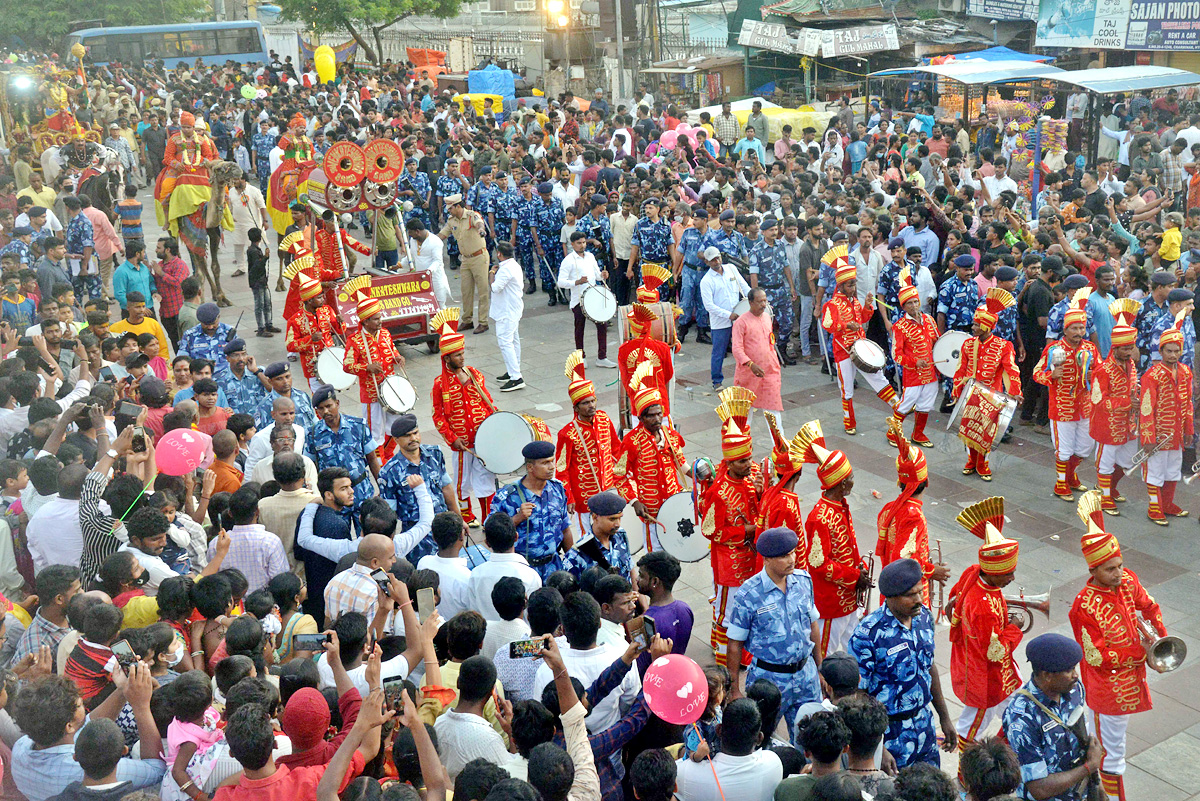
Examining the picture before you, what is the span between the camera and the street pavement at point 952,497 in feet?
22.7

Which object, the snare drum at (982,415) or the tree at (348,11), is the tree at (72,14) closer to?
the tree at (348,11)

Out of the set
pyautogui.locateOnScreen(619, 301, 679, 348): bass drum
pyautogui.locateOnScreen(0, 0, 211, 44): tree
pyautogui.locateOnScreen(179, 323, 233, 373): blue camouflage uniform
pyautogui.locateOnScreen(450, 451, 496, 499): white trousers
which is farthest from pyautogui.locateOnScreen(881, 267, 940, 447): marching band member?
pyautogui.locateOnScreen(0, 0, 211, 44): tree

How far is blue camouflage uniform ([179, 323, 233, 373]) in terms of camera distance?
10.1 metres

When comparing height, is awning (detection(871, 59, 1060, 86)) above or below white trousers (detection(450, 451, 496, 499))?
above

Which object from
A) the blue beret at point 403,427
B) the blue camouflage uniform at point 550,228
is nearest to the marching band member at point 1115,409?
the blue beret at point 403,427

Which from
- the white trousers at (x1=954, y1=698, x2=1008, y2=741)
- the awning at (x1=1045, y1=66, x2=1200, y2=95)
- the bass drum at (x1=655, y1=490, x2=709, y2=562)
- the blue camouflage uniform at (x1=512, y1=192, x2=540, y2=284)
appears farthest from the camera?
the awning at (x1=1045, y1=66, x2=1200, y2=95)

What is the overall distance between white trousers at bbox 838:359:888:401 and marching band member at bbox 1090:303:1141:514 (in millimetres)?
2177

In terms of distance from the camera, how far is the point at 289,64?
3538cm

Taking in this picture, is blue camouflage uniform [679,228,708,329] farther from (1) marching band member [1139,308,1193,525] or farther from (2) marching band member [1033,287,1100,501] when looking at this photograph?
(1) marching band member [1139,308,1193,525]

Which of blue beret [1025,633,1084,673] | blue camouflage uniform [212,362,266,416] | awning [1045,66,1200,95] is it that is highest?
awning [1045,66,1200,95]

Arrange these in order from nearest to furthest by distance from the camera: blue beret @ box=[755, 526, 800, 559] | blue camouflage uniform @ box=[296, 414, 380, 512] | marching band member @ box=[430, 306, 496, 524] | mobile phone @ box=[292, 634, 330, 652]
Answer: mobile phone @ box=[292, 634, 330, 652] → blue beret @ box=[755, 526, 800, 559] → blue camouflage uniform @ box=[296, 414, 380, 512] → marching band member @ box=[430, 306, 496, 524]

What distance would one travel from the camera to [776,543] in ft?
19.3

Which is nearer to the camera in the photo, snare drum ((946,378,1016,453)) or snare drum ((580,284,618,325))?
snare drum ((946,378,1016,453))

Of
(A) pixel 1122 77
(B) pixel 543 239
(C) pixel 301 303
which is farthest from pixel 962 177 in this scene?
(C) pixel 301 303
